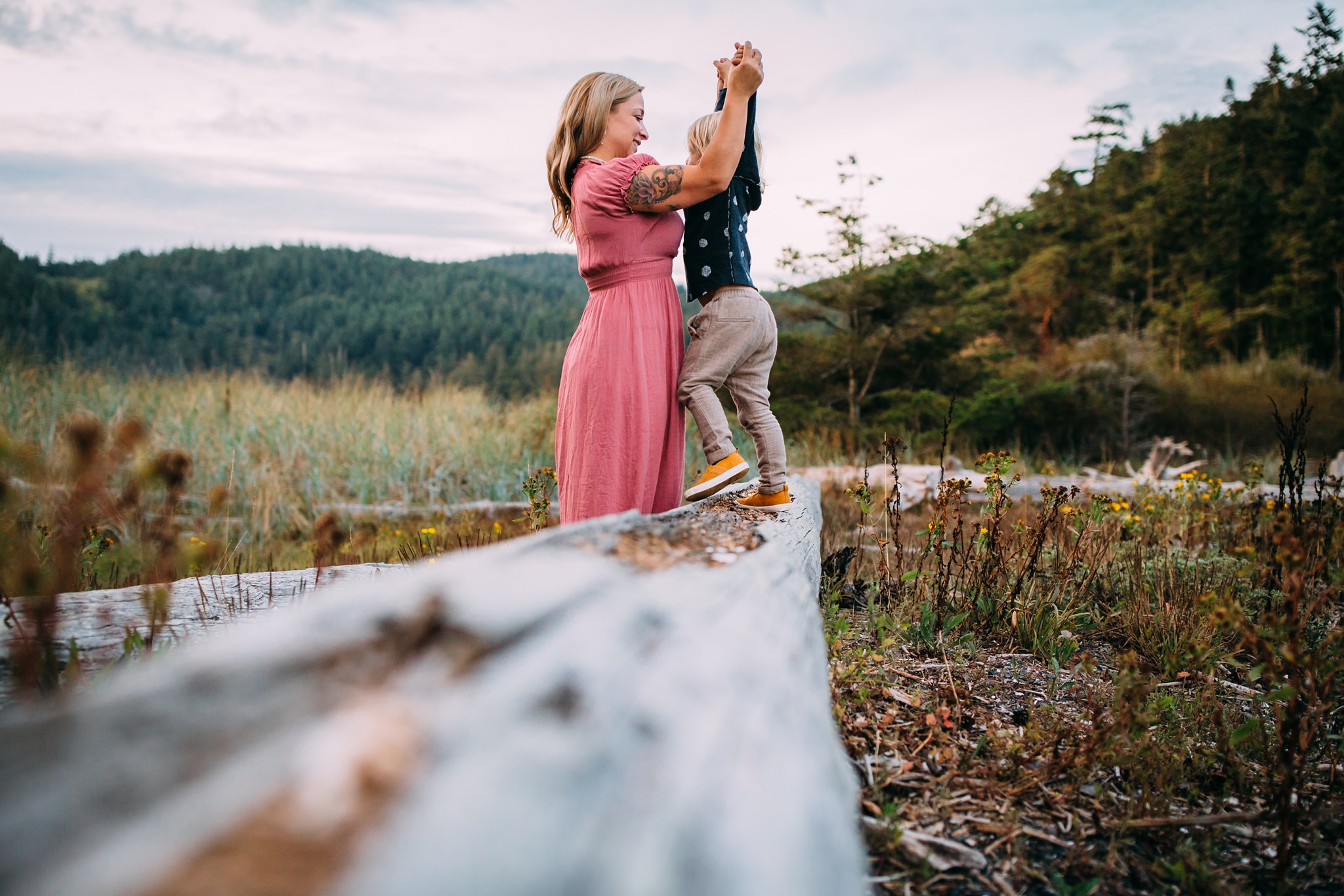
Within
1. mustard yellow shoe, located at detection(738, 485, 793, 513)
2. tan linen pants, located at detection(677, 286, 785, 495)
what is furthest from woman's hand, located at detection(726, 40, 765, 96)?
mustard yellow shoe, located at detection(738, 485, 793, 513)

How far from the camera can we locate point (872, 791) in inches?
71.2

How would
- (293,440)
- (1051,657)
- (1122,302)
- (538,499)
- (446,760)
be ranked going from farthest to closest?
(1122,302) → (293,440) → (538,499) → (1051,657) → (446,760)

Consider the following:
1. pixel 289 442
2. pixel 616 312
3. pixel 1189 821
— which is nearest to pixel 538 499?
pixel 616 312

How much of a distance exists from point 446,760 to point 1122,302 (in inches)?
938

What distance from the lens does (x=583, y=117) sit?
280 centimetres

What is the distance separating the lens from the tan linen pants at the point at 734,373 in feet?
9.13

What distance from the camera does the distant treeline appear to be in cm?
2044

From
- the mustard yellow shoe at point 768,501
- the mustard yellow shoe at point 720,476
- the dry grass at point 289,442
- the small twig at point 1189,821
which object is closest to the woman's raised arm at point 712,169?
the mustard yellow shoe at point 720,476

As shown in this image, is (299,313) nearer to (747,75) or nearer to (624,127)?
(624,127)

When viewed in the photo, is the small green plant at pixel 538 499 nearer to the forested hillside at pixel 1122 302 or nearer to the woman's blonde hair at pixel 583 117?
the woman's blonde hair at pixel 583 117

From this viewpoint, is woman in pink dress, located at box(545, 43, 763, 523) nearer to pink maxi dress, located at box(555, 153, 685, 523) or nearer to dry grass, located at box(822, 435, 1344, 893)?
pink maxi dress, located at box(555, 153, 685, 523)

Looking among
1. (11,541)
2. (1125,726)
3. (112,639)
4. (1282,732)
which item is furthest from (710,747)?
(112,639)

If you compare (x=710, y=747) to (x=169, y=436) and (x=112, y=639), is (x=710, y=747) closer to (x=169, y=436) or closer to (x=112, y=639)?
(x=112, y=639)

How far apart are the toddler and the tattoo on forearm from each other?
1.00 ft
